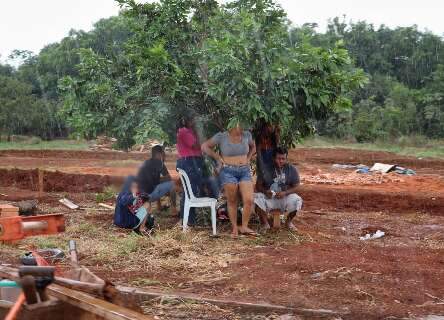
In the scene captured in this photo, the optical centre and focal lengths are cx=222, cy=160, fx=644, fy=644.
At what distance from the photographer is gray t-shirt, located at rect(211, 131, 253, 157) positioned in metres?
9.26

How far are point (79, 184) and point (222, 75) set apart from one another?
350 inches

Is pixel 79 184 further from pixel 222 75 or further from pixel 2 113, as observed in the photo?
pixel 2 113

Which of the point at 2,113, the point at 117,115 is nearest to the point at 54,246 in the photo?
the point at 117,115

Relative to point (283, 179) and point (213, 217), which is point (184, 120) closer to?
point (213, 217)

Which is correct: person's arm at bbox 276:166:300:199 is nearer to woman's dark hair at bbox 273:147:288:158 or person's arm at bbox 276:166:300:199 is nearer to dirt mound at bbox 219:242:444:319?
woman's dark hair at bbox 273:147:288:158

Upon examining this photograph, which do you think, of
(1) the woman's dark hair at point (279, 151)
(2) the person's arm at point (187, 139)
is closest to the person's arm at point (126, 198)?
(2) the person's arm at point (187, 139)

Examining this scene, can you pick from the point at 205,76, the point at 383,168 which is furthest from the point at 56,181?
the point at 383,168

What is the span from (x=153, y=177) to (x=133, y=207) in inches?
24.1

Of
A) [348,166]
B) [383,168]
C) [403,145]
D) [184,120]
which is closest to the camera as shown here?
[184,120]

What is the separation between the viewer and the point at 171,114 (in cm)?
977

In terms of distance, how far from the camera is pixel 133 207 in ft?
31.0

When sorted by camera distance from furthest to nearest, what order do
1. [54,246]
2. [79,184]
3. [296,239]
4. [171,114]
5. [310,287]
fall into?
[79,184], [171,114], [296,239], [54,246], [310,287]

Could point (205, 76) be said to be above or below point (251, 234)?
above

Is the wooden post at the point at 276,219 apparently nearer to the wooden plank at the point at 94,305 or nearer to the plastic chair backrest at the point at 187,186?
the plastic chair backrest at the point at 187,186
